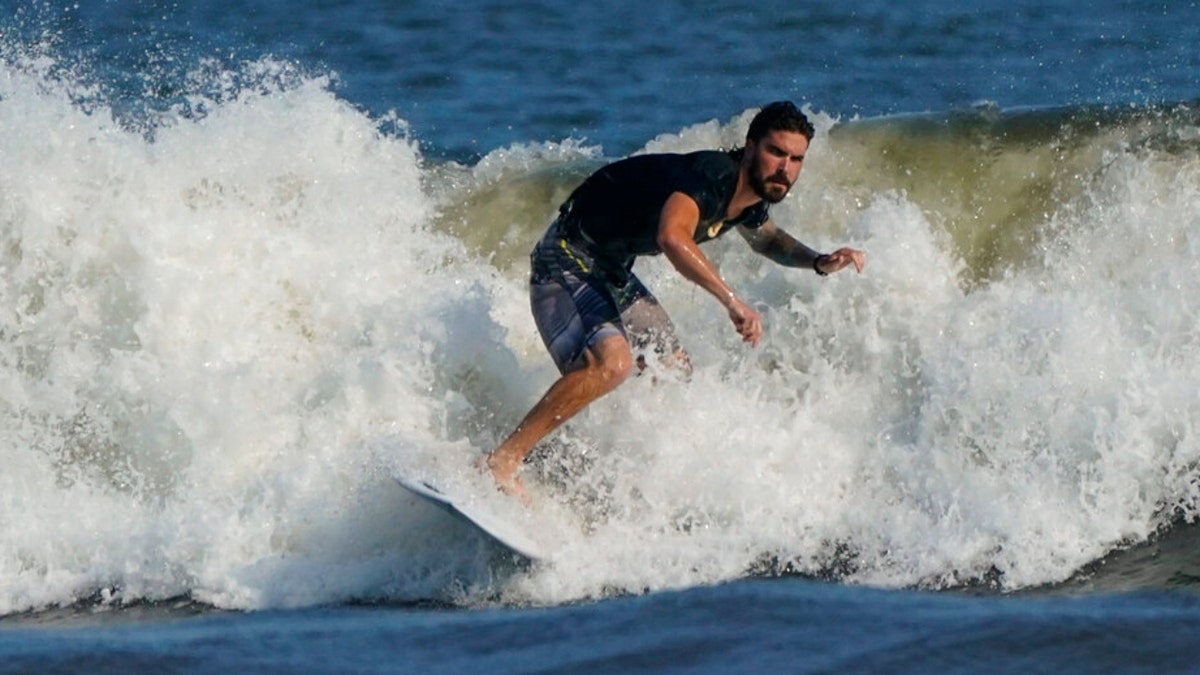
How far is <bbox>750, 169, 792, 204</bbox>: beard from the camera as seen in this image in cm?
702

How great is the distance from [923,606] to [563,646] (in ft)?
4.31

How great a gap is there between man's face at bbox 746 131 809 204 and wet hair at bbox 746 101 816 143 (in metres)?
0.02

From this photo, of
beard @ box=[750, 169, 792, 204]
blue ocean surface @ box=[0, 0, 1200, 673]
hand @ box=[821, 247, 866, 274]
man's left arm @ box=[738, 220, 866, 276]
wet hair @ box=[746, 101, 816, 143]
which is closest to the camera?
blue ocean surface @ box=[0, 0, 1200, 673]

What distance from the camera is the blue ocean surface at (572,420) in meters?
6.51

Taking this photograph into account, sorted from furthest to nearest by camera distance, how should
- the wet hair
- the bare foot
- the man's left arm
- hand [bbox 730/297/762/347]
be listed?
the man's left arm, the bare foot, the wet hair, hand [bbox 730/297/762/347]

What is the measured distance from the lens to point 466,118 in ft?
46.1

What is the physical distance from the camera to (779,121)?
691 cm

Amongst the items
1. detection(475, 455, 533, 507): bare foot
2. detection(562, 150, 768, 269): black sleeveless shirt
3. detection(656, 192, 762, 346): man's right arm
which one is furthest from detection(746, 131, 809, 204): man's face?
detection(475, 455, 533, 507): bare foot

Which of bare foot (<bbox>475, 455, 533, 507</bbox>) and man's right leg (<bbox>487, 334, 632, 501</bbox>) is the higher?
man's right leg (<bbox>487, 334, 632, 501</bbox>)

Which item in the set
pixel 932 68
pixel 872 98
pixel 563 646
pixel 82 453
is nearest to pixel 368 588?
pixel 563 646

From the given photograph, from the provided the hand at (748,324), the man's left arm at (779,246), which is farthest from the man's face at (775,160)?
the hand at (748,324)

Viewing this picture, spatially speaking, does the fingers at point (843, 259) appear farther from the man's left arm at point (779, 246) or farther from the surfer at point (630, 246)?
the man's left arm at point (779, 246)

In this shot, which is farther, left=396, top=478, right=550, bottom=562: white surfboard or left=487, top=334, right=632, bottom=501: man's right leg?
left=487, top=334, right=632, bottom=501: man's right leg

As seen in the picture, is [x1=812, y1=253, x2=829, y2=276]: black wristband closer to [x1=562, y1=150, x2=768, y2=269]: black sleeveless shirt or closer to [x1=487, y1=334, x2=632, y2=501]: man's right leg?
[x1=562, y1=150, x2=768, y2=269]: black sleeveless shirt
